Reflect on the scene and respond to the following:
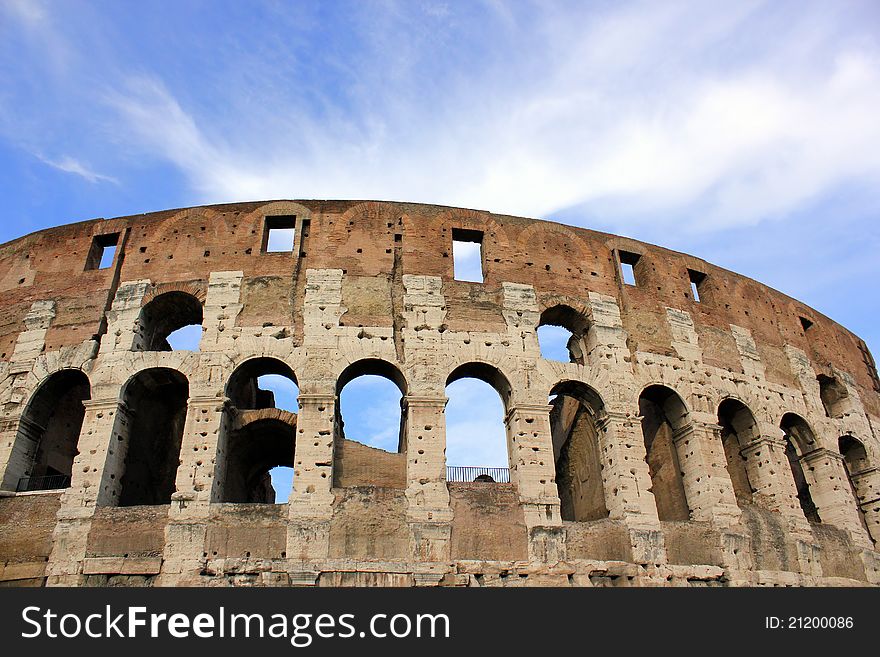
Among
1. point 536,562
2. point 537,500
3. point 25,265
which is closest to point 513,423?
point 537,500

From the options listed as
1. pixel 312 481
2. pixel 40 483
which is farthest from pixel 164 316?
pixel 312 481

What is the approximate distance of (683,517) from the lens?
13.1 m

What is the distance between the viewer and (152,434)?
545 inches

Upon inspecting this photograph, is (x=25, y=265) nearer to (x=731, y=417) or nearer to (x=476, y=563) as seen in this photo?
(x=476, y=563)

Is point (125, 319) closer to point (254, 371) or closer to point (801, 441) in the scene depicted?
point (254, 371)

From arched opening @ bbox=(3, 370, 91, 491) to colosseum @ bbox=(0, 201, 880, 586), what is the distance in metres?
0.05

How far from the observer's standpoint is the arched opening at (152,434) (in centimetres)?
1259

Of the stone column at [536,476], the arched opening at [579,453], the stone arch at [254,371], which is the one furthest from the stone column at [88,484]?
the arched opening at [579,453]

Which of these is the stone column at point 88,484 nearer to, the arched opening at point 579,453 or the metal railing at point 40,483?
Answer: the metal railing at point 40,483

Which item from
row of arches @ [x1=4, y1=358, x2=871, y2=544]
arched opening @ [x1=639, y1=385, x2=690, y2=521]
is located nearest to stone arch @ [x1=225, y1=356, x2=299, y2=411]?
row of arches @ [x1=4, y1=358, x2=871, y2=544]

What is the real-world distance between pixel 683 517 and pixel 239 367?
28.1 ft

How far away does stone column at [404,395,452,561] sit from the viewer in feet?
35.8

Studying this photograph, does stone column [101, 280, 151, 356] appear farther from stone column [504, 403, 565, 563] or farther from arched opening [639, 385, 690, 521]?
arched opening [639, 385, 690, 521]

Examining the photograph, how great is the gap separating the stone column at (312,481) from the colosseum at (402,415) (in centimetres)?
3
